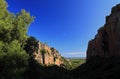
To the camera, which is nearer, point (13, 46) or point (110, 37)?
point (13, 46)

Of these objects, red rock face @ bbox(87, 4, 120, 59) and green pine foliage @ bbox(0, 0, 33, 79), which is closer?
green pine foliage @ bbox(0, 0, 33, 79)

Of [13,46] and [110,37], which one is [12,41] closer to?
[13,46]

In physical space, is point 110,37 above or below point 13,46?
above

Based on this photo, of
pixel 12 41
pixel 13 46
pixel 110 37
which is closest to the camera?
pixel 13 46

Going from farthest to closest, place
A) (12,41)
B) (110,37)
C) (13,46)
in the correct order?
(110,37) < (12,41) < (13,46)

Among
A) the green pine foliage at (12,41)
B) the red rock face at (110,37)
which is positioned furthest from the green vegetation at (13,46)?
the red rock face at (110,37)

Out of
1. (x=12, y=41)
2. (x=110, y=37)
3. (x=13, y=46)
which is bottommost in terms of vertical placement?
(x=13, y=46)

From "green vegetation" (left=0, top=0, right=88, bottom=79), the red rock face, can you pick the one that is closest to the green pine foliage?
"green vegetation" (left=0, top=0, right=88, bottom=79)

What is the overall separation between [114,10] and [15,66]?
163 ft

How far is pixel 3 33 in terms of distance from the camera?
1305 inches

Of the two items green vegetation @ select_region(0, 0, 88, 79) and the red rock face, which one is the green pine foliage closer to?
green vegetation @ select_region(0, 0, 88, 79)

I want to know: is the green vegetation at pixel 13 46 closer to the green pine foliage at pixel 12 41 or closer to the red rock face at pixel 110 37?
the green pine foliage at pixel 12 41

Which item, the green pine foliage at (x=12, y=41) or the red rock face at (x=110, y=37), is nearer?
the green pine foliage at (x=12, y=41)

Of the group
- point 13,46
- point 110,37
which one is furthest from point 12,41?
point 110,37
